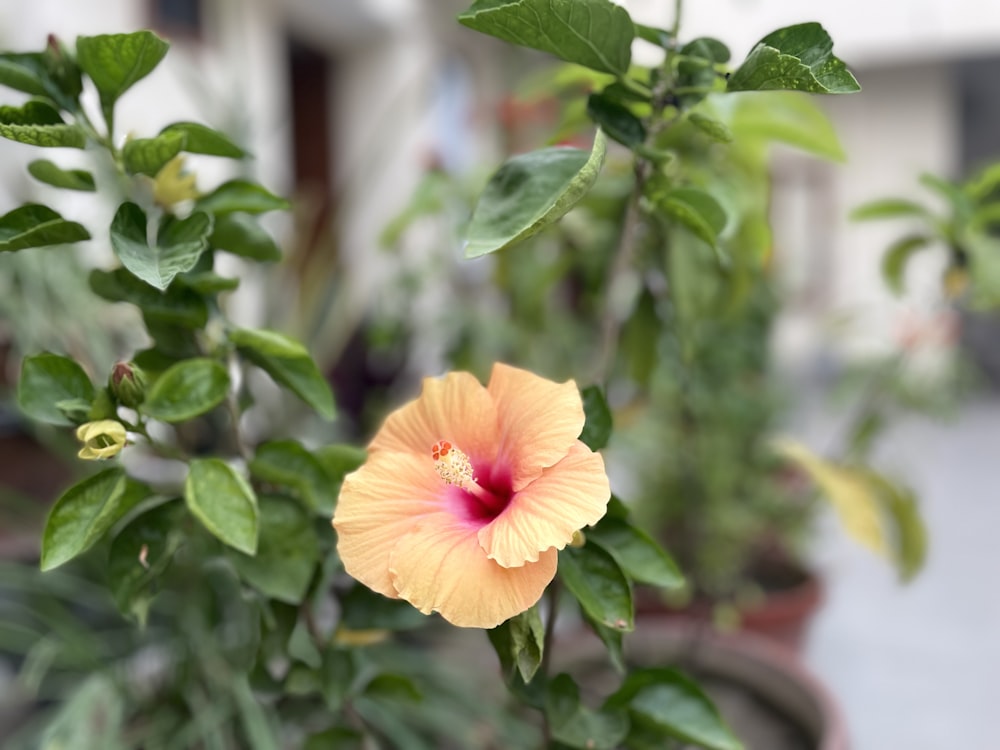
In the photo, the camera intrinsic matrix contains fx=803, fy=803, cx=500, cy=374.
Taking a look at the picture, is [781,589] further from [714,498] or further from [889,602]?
[889,602]

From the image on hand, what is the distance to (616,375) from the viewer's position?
691 millimetres

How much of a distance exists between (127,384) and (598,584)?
0.21 m

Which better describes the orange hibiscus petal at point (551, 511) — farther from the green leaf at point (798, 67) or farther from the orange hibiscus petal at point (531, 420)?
the green leaf at point (798, 67)

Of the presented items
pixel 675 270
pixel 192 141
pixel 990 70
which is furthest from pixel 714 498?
pixel 990 70

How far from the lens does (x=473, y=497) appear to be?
1.10 feet

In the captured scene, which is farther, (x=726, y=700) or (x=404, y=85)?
(x=404, y=85)

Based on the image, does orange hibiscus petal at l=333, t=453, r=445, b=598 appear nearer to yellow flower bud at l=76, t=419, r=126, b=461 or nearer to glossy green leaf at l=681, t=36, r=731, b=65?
yellow flower bud at l=76, t=419, r=126, b=461

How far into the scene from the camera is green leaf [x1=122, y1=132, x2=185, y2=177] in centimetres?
33

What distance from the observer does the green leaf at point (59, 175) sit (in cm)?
35

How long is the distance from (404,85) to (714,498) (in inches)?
108

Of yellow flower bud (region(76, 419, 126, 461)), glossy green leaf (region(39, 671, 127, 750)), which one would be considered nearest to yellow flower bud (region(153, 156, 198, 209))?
yellow flower bud (region(76, 419, 126, 461))

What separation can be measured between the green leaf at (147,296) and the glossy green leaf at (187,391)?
0.08 ft

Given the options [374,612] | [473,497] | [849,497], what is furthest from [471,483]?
[849,497]

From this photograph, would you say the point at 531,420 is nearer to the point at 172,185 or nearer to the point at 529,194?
the point at 529,194
